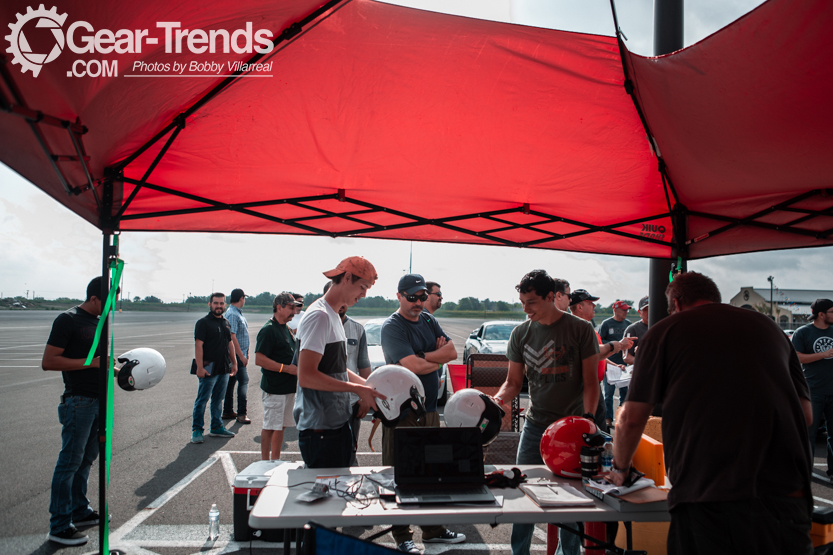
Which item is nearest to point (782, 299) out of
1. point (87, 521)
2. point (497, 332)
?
point (497, 332)

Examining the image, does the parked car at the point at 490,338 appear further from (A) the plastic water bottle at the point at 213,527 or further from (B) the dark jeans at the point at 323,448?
(B) the dark jeans at the point at 323,448

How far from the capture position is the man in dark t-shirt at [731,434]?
183 centimetres

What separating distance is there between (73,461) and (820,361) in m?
7.50

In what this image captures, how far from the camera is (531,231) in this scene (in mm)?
4730

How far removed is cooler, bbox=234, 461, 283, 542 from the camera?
3.14 metres

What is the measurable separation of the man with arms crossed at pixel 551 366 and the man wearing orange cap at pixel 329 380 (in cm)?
103

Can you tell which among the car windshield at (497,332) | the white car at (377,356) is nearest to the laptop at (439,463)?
the white car at (377,356)

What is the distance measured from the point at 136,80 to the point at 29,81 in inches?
24.3

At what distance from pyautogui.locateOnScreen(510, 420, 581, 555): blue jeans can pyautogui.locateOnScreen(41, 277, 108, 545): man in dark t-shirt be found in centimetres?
324

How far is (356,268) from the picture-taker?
294cm

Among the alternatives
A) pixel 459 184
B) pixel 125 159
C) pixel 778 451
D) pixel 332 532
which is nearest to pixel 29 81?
pixel 125 159

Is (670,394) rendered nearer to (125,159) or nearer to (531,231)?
(531,231)

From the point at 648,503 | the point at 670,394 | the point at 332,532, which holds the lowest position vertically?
the point at 648,503

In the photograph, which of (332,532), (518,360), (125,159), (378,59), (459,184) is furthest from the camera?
(459,184)
